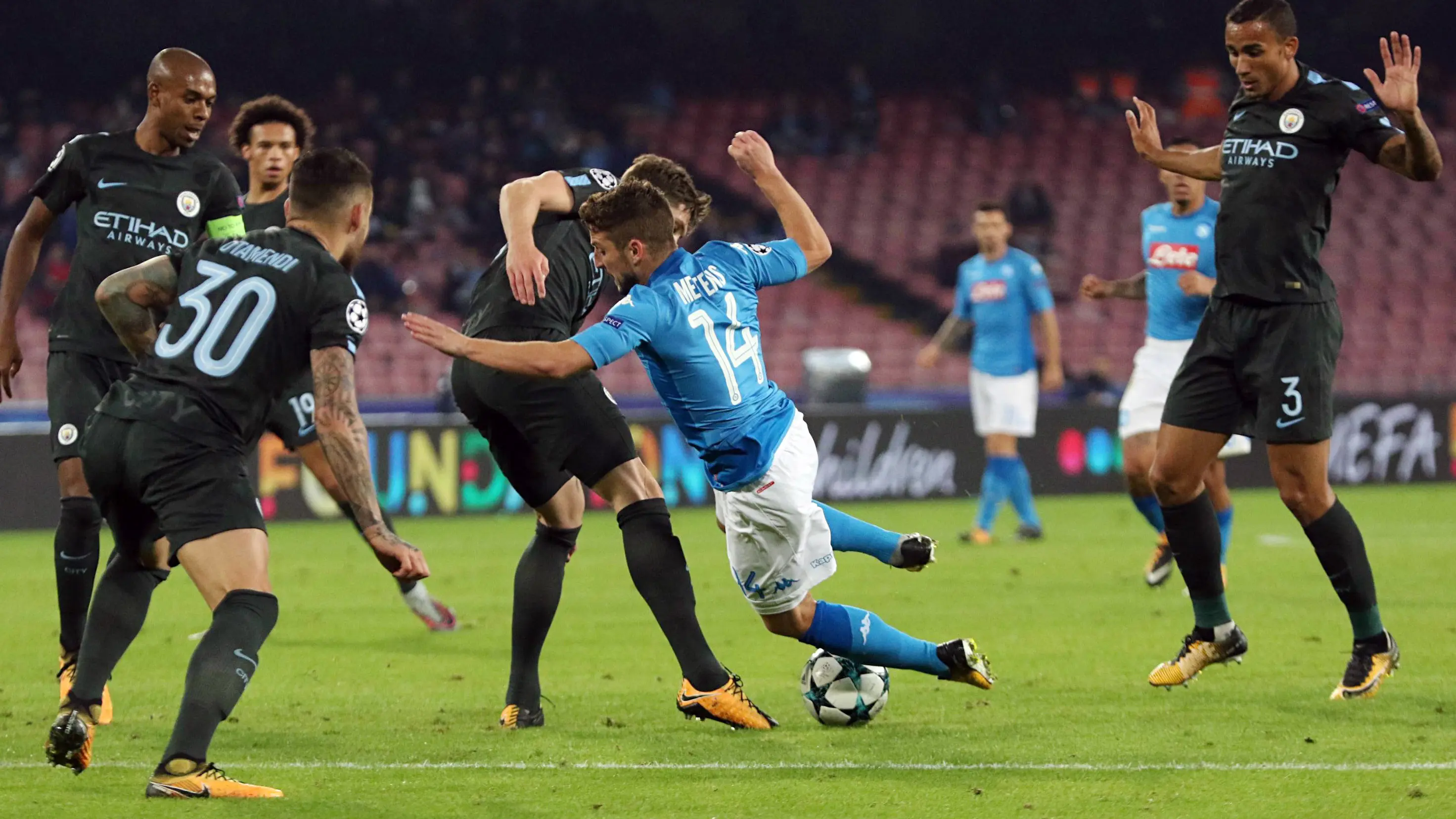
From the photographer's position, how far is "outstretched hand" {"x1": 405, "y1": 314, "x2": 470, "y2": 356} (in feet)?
14.8

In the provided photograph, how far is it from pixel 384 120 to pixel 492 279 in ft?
61.1

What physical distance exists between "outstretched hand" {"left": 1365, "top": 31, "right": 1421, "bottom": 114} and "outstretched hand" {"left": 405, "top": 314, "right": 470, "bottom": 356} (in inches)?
118

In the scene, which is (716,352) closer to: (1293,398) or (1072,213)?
(1293,398)

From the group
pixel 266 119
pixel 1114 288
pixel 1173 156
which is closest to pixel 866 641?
pixel 1173 156

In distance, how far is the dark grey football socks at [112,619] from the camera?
489 centimetres

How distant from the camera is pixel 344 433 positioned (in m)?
4.30

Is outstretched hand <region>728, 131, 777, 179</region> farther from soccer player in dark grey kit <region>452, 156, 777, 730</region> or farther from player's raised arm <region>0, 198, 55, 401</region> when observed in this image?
player's raised arm <region>0, 198, 55, 401</region>

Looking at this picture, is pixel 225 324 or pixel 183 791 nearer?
pixel 183 791

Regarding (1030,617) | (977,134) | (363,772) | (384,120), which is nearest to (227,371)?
(363,772)

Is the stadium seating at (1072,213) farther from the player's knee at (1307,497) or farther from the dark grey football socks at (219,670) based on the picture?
the dark grey football socks at (219,670)

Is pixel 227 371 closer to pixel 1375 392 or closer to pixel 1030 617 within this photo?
pixel 1030 617

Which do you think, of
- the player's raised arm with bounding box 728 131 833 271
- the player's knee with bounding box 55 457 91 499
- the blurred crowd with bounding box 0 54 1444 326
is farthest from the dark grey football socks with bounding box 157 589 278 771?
the blurred crowd with bounding box 0 54 1444 326

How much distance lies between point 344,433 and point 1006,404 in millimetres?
8810

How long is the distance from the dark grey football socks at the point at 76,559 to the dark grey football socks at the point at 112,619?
1095 mm
